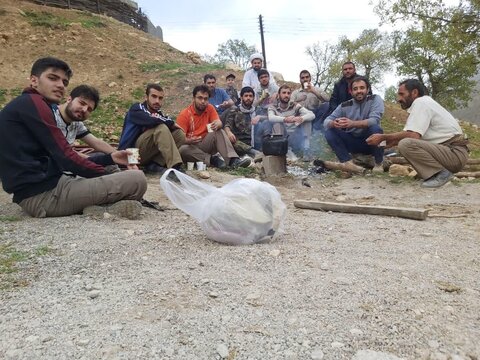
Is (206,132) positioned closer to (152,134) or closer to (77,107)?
(152,134)

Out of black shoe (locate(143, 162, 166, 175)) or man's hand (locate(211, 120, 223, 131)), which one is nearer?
black shoe (locate(143, 162, 166, 175))

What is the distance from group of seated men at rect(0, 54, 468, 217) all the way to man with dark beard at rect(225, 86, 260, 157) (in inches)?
0.6

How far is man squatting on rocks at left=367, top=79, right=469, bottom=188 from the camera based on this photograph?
180 inches

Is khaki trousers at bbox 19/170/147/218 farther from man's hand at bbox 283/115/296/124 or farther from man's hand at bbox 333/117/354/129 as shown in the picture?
man's hand at bbox 283/115/296/124

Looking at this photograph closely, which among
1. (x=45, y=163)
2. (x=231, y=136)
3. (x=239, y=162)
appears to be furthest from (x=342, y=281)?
(x=231, y=136)

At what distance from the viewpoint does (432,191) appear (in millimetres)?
4492

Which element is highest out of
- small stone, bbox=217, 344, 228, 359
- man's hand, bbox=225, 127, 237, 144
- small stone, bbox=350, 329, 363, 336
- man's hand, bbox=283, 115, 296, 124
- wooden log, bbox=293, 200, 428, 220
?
man's hand, bbox=283, 115, 296, 124

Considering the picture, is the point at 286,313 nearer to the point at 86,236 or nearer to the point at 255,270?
the point at 255,270

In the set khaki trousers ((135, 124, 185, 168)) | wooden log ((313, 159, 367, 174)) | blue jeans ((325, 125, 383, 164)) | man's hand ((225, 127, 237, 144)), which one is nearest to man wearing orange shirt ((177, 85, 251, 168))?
man's hand ((225, 127, 237, 144))

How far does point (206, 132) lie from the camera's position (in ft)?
18.7

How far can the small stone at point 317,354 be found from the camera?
1.28 meters

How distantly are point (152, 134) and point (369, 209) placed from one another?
252 cm

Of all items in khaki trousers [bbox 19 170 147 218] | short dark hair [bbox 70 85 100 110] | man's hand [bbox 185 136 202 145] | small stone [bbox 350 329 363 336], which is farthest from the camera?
man's hand [bbox 185 136 202 145]

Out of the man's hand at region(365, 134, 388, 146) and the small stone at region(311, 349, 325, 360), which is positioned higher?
the man's hand at region(365, 134, 388, 146)
